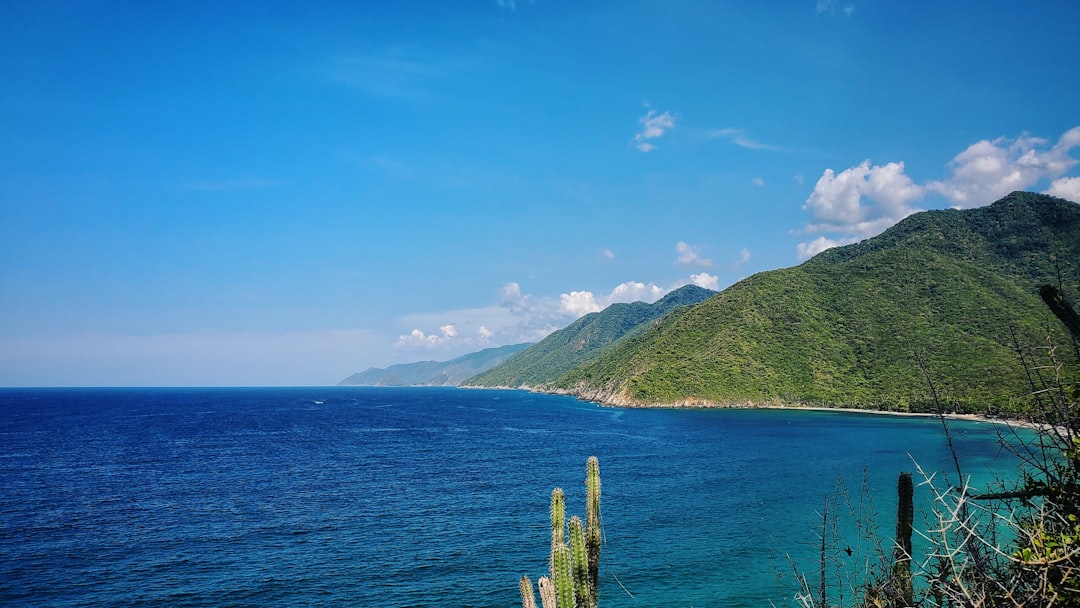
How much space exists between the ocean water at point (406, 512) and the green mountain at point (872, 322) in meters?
38.4

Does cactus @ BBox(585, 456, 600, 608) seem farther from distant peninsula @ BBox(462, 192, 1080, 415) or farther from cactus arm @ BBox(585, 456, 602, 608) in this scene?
distant peninsula @ BBox(462, 192, 1080, 415)

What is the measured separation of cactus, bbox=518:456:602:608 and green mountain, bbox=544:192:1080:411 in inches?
3955

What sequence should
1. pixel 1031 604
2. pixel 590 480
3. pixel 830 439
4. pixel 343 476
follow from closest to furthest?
1. pixel 1031 604
2. pixel 590 480
3. pixel 343 476
4. pixel 830 439

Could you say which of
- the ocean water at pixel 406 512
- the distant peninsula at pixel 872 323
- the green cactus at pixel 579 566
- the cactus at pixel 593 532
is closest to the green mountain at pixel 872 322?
the distant peninsula at pixel 872 323

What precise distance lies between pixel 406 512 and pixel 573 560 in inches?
1202

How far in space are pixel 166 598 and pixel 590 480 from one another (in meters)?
22.1

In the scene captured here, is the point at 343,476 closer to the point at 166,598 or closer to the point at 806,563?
the point at 166,598

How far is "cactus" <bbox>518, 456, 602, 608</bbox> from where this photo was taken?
9.33 m

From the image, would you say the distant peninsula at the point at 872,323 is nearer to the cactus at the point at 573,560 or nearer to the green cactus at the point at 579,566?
the cactus at the point at 573,560

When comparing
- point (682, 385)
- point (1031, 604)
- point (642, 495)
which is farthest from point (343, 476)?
point (682, 385)

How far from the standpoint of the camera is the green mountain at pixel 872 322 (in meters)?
110

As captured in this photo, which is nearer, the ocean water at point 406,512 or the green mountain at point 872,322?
the ocean water at point 406,512

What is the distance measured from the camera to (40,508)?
38.6m

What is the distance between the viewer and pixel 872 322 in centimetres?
12862
